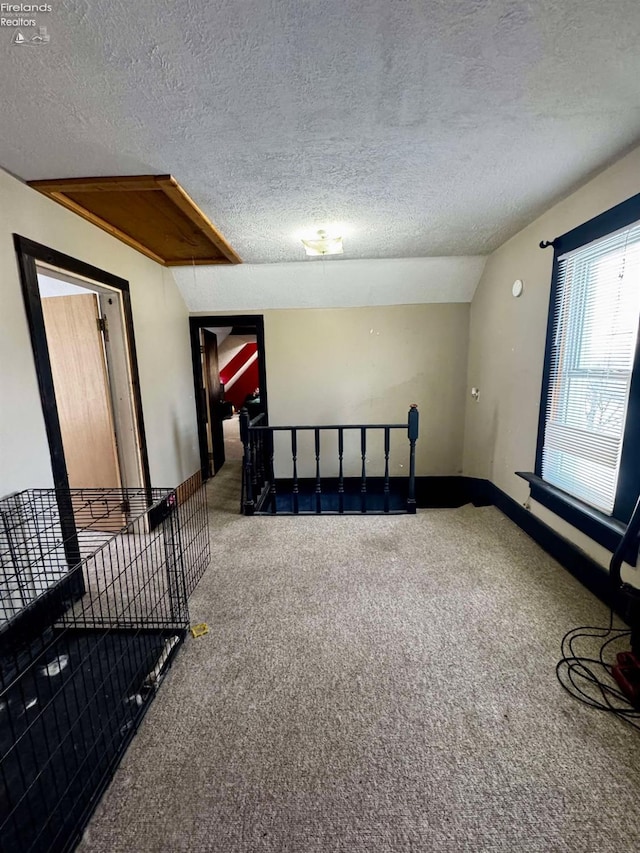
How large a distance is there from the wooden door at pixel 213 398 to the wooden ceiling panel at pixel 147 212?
140cm

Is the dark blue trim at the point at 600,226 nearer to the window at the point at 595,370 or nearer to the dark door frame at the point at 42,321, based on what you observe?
the window at the point at 595,370

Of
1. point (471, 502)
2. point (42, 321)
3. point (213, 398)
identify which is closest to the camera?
point (42, 321)

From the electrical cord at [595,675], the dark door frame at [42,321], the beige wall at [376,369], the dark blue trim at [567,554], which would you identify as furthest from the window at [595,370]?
the dark door frame at [42,321]

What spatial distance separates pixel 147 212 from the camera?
2.23 meters

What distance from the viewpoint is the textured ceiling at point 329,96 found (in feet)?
3.24

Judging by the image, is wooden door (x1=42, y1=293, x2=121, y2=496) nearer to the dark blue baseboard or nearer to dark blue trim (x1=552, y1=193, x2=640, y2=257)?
the dark blue baseboard

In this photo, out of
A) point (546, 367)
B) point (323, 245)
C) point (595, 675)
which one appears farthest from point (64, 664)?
point (546, 367)

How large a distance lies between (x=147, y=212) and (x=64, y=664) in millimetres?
2602

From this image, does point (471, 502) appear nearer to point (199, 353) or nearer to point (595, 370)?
point (595, 370)

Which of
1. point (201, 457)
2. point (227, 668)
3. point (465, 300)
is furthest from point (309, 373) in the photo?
point (227, 668)

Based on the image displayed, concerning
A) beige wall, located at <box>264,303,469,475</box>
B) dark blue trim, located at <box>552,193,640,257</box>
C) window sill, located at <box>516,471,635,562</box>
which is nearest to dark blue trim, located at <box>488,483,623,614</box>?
window sill, located at <box>516,471,635,562</box>

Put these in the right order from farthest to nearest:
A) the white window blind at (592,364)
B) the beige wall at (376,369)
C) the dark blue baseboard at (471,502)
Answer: the beige wall at (376,369) < the dark blue baseboard at (471,502) < the white window blind at (592,364)

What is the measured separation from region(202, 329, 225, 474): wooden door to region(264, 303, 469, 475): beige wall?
0.85 meters

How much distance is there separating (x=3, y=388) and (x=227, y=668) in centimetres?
170
